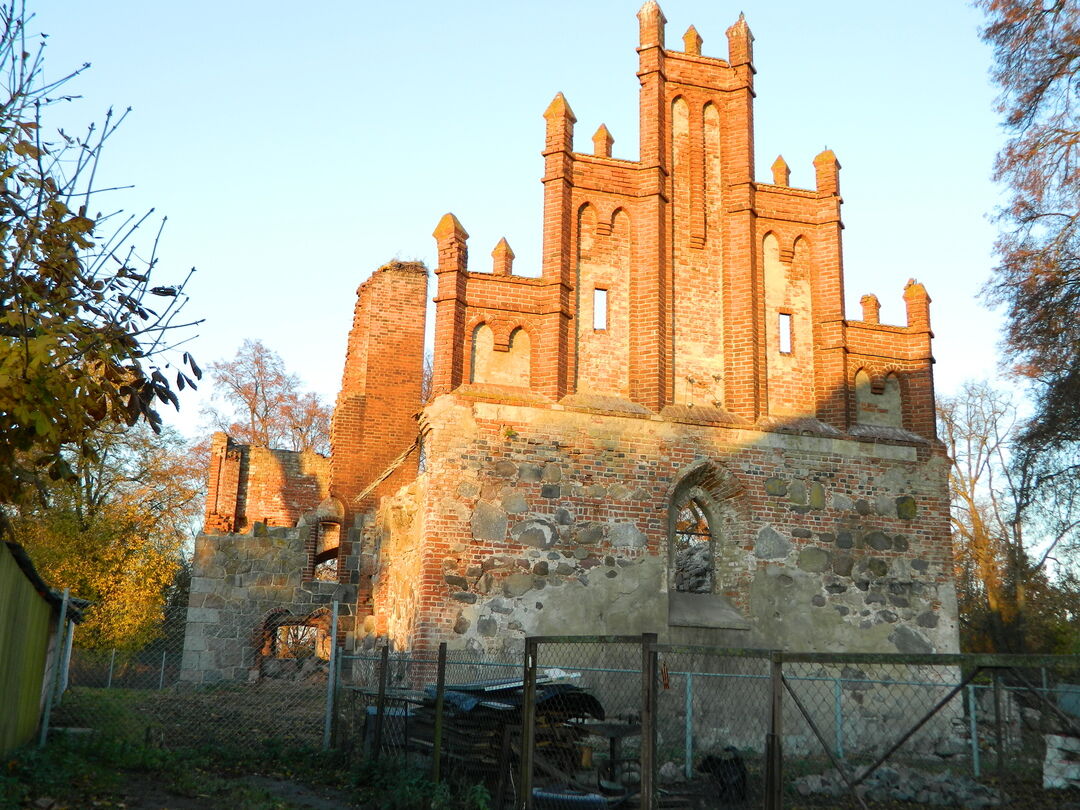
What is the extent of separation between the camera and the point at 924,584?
14.9 m

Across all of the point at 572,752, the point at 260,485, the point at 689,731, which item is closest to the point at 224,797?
the point at 572,752

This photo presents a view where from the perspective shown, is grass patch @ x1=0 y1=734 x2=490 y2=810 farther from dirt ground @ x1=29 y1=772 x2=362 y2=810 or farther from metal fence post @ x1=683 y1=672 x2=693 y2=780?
metal fence post @ x1=683 y1=672 x2=693 y2=780

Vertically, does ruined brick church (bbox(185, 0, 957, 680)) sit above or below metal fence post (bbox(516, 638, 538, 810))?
above

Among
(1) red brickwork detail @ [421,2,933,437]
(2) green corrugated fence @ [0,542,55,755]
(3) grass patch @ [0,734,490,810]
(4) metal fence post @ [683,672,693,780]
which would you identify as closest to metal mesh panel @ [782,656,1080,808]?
(4) metal fence post @ [683,672,693,780]

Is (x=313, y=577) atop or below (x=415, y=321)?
below

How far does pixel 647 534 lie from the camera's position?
45.7ft

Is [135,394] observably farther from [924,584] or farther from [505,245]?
[924,584]

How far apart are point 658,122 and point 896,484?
6.60m

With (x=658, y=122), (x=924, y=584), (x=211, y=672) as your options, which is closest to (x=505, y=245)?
(x=658, y=122)

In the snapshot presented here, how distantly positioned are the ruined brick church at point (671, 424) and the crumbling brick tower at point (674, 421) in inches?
1.3

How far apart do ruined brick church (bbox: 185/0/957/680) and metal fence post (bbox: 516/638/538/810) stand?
4987mm

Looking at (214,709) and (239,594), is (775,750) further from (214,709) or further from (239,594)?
(239,594)

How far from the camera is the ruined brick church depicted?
44.2 ft

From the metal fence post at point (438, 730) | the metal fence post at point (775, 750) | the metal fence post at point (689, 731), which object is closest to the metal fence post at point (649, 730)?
the metal fence post at point (775, 750)
